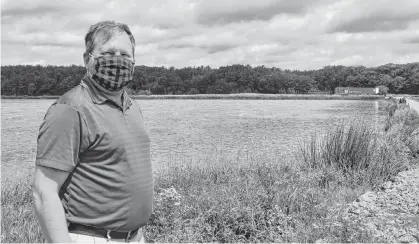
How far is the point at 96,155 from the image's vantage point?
2008mm

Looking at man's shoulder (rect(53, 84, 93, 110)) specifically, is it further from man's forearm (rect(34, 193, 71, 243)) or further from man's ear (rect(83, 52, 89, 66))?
man's forearm (rect(34, 193, 71, 243))

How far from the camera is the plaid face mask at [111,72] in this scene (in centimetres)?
209

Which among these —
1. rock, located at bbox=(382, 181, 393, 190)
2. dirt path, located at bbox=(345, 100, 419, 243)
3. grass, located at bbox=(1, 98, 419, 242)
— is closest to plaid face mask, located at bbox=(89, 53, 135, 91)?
grass, located at bbox=(1, 98, 419, 242)

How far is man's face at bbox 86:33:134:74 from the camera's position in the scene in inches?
83.6

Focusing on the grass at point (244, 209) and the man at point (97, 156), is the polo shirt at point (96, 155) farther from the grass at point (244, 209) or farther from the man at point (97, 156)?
the grass at point (244, 209)

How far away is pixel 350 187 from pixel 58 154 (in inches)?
296

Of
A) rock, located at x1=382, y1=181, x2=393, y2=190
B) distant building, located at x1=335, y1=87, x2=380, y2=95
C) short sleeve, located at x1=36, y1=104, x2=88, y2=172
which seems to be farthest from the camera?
distant building, located at x1=335, y1=87, x2=380, y2=95

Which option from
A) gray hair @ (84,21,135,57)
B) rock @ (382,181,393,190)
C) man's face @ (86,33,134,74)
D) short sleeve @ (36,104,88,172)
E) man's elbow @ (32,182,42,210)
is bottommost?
rock @ (382,181,393,190)

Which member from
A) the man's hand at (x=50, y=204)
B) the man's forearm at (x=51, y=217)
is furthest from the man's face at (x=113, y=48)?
the man's forearm at (x=51, y=217)

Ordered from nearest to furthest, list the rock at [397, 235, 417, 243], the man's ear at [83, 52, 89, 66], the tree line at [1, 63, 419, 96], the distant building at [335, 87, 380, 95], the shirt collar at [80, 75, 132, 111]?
the shirt collar at [80, 75, 132, 111] < the man's ear at [83, 52, 89, 66] < the rock at [397, 235, 417, 243] < the distant building at [335, 87, 380, 95] < the tree line at [1, 63, 419, 96]

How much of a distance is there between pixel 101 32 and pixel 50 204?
0.91 meters

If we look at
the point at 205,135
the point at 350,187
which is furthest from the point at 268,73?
the point at 350,187

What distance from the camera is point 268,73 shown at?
16862 cm

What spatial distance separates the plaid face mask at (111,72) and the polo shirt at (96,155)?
62 millimetres
